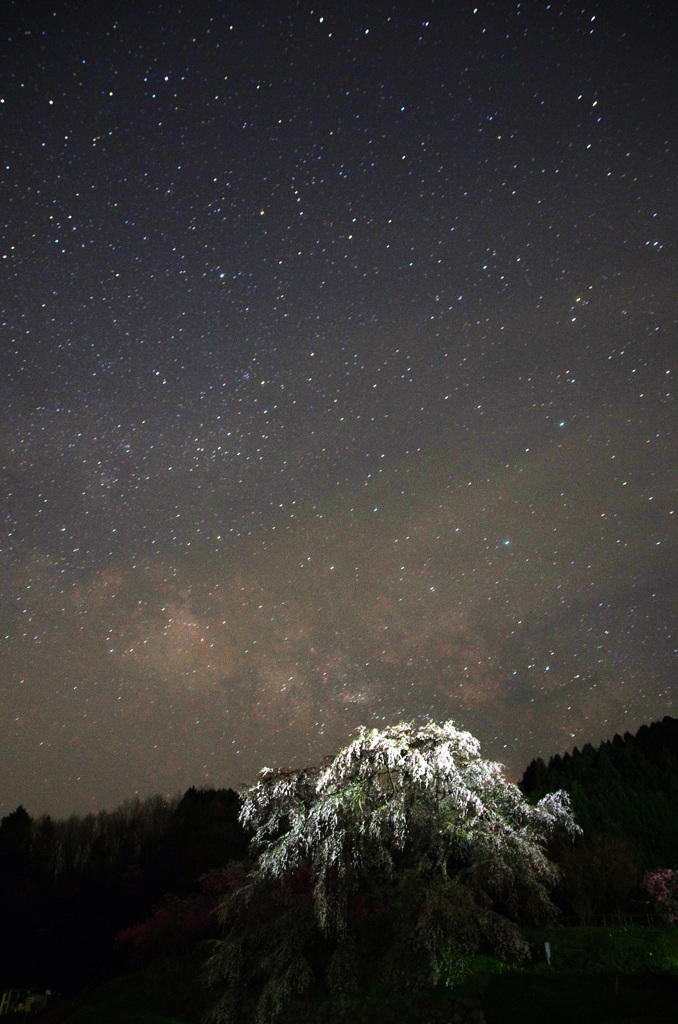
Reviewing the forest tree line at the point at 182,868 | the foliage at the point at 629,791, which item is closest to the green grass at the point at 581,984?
the forest tree line at the point at 182,868

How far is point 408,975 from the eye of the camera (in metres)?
18.2

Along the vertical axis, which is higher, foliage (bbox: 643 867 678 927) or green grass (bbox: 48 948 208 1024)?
foliage (bbox: 643 867 678 927)

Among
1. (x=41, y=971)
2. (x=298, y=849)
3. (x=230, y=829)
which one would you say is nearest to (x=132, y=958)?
(x=41, y=971)

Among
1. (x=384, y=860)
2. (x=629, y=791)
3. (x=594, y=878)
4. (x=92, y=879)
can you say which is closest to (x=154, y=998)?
(x=384, y=860)

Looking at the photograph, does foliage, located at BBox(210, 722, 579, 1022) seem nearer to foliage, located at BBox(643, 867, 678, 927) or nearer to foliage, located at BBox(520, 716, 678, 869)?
foliage, located at BBox(643, 867, 678, 927)

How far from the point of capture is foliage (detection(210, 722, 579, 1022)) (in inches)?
727

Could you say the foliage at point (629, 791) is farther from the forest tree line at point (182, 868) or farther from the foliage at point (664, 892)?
the foliage at point (664, 892)

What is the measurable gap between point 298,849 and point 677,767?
150 feet

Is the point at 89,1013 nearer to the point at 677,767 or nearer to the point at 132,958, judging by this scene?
the point at 132,958

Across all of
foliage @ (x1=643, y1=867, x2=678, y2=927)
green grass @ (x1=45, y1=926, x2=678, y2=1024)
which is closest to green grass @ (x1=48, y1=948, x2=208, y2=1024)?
green grass @ (x1=45, y1=926, x2=678, y2=1024)

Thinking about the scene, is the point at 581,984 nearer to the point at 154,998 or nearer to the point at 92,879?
the point at 154,998

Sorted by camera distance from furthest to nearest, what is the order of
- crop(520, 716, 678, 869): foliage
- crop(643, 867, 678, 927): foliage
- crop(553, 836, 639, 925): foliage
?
1. crop(520, 716, 678, 869): foliage
2. crop(553, 836, 639, 925): foliage
3. crop(643, 867, 678, 927): foliage

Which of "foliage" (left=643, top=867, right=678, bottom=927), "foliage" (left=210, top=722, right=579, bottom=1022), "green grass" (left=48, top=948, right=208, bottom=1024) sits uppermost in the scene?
"foliage" (left=210, top=722, right=579, bottom=1022)

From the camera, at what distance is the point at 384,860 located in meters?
20.4
